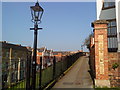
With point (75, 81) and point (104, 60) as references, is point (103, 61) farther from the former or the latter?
point (75, 81)

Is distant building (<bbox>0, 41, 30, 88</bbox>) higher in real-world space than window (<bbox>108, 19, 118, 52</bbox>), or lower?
lower

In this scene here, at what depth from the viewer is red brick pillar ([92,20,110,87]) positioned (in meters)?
7.71

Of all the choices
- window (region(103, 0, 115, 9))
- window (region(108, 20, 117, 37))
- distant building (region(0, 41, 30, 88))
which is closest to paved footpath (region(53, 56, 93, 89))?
distant building (region(0, 41, 30, 88))

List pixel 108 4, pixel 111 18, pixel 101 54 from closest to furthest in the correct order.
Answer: pixel 101 54, pixel 111 18, pixel 108 4

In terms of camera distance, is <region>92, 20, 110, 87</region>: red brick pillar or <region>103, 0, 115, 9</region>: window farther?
<region>103, 0, 115, 9</region>: window

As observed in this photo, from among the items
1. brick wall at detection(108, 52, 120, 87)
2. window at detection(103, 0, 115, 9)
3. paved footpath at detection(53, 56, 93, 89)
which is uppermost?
window at detection(103, 0, 115, 9)

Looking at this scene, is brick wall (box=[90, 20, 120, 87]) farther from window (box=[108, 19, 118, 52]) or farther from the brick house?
window (box=[108, 19, 118, 52])

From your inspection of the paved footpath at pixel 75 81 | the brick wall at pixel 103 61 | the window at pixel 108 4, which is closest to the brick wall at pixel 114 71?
the brick wall at pixel 103 61

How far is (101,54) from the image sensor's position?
7.90 meters

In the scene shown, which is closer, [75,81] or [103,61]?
[103,61]

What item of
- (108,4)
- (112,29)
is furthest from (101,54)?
(108,4)

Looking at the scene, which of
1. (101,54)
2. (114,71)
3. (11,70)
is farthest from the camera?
(101,54)

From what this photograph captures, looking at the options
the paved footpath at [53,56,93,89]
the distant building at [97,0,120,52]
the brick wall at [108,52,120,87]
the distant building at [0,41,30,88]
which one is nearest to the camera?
the distant building at [0,41,30,88]

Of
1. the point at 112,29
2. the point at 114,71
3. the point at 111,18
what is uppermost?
the point at 111,18
